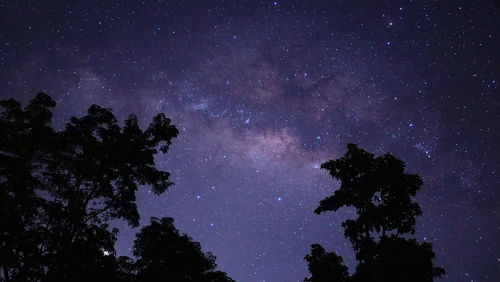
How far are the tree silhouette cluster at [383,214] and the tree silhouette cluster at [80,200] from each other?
8.49 metres

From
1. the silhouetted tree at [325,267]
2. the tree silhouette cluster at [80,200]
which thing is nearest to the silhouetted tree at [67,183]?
the tree silhouette cluster at [80,200]

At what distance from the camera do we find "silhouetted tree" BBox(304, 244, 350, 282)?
16906mm

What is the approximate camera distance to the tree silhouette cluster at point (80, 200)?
14.3 m

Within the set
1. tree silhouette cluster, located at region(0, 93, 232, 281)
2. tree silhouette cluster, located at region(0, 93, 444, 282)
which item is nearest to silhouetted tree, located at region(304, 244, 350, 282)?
tree silhouette cluster, located at region(0, 93, 444, 282)

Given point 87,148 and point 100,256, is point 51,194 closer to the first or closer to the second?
point 87,148

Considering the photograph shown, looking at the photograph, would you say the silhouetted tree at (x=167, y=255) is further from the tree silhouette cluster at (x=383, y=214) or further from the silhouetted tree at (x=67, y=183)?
the tree silhouette cluster at (x=383, y=214)

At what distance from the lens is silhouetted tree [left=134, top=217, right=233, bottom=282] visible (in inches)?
679

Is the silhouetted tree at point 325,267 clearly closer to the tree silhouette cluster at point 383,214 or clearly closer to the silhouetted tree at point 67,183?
the tree silhouette cluster at point 383,214

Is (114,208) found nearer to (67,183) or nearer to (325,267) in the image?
(67,183)

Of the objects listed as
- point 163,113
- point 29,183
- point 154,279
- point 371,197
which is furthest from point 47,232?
point 371,197

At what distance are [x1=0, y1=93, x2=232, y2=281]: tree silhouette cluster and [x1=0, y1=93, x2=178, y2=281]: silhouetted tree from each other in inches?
1.5

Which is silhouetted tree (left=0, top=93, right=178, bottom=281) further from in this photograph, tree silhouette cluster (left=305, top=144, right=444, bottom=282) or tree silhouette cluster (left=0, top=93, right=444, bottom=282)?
tree silhouette cluster (left=305, top=144, right=444, bottom=282)

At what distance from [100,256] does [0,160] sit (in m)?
5.88

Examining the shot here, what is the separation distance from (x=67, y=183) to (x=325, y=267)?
13.2m
